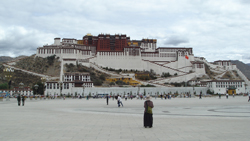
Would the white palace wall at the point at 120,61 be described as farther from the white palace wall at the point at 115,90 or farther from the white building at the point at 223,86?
the white building at the point at 223,86

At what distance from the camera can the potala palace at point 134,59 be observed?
76025mm

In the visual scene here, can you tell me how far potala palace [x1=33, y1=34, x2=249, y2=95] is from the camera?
2993 inches

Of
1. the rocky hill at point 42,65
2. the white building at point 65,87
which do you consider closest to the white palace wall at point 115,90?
the white building at point 65,87

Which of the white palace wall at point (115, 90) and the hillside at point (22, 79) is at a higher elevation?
the hillside at point (22, 79)

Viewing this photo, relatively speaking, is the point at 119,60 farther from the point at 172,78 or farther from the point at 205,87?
the point at 205,87

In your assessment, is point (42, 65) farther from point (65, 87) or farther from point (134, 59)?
point (134, 59)

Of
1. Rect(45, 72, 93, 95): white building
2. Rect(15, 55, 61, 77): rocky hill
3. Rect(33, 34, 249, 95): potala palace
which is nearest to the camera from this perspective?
Rect(45, 72, 93, 95): white building

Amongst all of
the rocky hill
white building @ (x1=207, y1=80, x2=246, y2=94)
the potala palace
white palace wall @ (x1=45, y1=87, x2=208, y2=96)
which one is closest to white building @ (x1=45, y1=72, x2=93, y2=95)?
white palace wall @ (x1=45, y1=87, x2=208, y2=96)

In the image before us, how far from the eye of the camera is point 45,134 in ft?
25.5

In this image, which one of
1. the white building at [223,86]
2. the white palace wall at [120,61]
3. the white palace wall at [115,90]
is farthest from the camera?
the white palace wall at [120,61]

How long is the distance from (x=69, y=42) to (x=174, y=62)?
51.6 meters

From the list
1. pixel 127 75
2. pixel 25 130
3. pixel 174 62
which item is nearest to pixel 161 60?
pixel 174 62

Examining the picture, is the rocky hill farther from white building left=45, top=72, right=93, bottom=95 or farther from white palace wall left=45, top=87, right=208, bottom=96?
white palace wall left=45, top=87, right=208, bottom=96

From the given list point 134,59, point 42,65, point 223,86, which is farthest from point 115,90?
point 42,65
